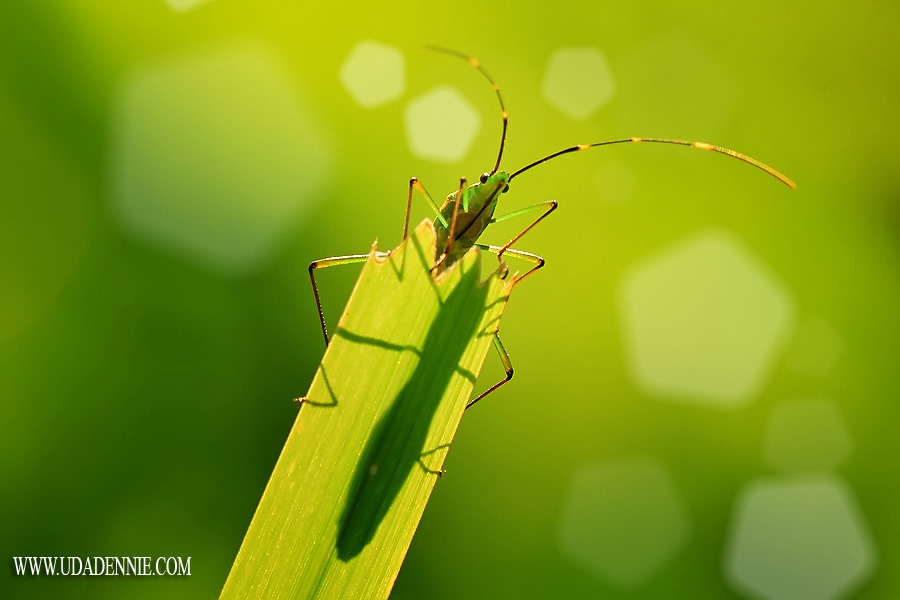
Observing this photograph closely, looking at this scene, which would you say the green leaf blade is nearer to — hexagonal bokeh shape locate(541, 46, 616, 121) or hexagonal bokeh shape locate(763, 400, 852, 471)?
hexagonal bokeh shape locate(541, 46, 616, 121)

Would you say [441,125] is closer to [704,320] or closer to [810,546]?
[704,320]

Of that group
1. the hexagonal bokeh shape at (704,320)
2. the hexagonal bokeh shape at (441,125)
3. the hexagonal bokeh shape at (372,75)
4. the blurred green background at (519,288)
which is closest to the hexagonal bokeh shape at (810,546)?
the blurred green background at (519,288)

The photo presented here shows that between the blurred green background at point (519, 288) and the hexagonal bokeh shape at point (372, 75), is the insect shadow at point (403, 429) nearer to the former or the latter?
the blurred green background at point (519, 288)

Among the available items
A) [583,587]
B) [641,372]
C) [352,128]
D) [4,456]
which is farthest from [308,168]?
[583,587]

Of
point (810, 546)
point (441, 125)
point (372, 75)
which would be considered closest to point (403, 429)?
point (441, 125)

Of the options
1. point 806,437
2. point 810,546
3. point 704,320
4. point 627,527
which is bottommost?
point 627,527

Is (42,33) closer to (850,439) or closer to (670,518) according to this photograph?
(670,518)

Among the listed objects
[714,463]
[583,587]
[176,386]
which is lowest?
[583,587]
